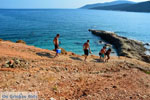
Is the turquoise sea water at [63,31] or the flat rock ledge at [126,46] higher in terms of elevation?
the turquoise sea water at [63,31]

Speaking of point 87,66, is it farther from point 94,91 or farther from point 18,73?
point 18,73

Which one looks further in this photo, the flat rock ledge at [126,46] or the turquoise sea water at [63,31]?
the turquoise sea water at [63,31]

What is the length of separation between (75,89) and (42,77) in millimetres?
2183

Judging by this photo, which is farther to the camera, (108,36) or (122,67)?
(108,36)

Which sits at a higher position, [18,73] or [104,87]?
[18,73]

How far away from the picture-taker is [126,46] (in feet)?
110

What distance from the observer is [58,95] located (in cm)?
718

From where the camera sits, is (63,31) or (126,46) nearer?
(126,46)

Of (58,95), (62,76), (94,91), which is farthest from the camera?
(62,76)

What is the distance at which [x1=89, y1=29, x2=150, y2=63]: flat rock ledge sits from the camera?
2765cm

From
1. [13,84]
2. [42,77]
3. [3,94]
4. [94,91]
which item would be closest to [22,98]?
[3,94]

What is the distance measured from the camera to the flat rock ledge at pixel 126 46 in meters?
27.6

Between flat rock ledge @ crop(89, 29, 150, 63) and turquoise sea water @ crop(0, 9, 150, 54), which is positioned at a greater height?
turquoise sea water @ crop(0, 9, 150, 54)

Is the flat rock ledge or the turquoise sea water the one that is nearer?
the flat rock ledge
